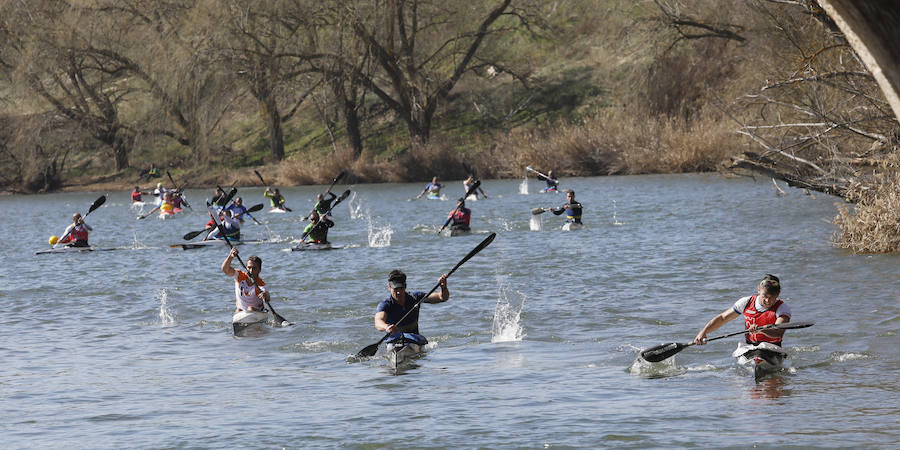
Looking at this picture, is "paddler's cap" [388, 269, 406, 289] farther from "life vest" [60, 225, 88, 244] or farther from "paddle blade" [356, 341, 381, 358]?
"life vest" [60, 225, 88, 244]

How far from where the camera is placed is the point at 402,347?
14258mm

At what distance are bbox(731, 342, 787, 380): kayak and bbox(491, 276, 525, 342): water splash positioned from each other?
170 inches

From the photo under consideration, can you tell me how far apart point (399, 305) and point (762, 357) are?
186 inches

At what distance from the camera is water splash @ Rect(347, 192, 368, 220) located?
141 ft

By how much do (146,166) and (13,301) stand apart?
159 ft

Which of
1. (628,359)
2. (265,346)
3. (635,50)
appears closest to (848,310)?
(628,359)

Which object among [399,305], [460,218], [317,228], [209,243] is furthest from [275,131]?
[399,305]

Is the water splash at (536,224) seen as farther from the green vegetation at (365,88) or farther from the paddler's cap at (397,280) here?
the paddler's cap at (397,280)

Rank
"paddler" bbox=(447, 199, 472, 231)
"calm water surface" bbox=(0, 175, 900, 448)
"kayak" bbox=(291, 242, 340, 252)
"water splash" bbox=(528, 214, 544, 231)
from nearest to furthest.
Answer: "calm water surface" bbox=(0, 175, 900, 448) < "kayak" bbox=(291, 242, 340, 252) < "paddler" bbox=(447, 199, 472, 231) < "water splash" bbox=(528, 214, 544, 231)

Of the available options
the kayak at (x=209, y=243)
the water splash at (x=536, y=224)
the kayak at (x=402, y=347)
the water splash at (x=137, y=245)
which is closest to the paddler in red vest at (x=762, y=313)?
the kayak at (x=402, y=347)

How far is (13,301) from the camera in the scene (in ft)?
74.9

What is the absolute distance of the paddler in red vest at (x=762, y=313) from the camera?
1210cm

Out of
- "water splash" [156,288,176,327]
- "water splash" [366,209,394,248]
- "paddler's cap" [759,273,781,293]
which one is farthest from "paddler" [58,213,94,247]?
"paddler's cap" [759,273,781,293]

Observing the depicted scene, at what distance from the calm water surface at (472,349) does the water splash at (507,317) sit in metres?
0.06
